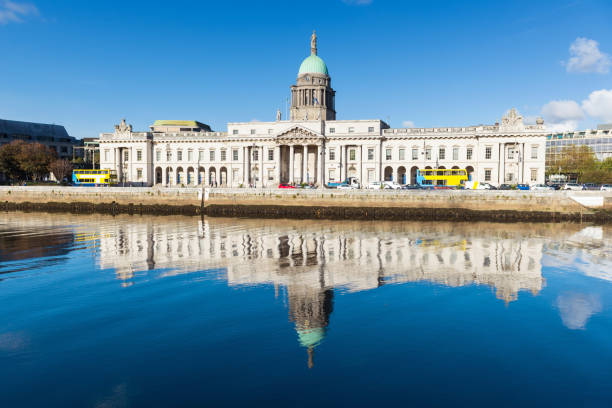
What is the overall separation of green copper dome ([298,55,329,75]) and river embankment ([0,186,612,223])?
1654 inches

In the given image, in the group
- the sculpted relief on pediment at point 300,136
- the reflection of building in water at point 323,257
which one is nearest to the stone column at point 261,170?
the sculpted relief on pediment at point 300,136

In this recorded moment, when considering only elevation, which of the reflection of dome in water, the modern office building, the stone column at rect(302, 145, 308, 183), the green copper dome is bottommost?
the reflection of dome in water

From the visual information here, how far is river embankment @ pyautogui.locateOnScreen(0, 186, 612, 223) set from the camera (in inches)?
1921

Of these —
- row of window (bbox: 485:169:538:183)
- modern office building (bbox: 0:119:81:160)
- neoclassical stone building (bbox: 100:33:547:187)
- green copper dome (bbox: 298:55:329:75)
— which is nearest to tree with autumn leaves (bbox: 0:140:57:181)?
neoclassical stone building (bbox: 100:33:547:187)

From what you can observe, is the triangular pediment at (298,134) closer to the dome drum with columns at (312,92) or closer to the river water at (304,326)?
the dome drum with columns at (312,92)

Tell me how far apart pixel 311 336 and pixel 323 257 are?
1289 centimetres

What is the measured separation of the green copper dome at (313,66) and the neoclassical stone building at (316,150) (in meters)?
0.21

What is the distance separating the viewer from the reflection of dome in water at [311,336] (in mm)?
14070

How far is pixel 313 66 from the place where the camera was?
90188 millimetres

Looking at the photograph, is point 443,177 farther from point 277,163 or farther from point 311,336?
point 311,336

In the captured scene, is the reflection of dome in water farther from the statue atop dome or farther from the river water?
the statue atop dome

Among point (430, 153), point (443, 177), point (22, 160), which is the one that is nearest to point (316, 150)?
point (430, 153)

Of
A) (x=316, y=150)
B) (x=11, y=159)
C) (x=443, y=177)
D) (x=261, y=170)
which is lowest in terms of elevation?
(x=443, y=177)

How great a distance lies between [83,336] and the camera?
14.3 m
